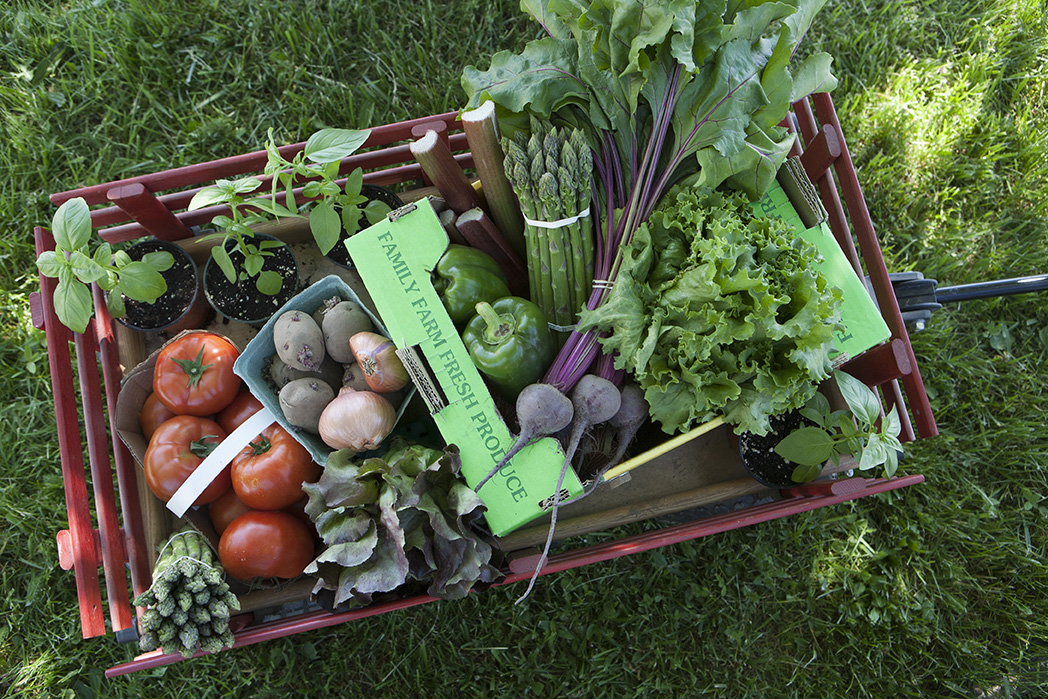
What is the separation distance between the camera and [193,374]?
5.46ft

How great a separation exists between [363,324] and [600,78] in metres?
0.84

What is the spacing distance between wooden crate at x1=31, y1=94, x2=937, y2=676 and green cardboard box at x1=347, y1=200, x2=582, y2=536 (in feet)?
0.64

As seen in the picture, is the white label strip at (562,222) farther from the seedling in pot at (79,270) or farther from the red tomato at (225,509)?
the red tomato at (225,509)

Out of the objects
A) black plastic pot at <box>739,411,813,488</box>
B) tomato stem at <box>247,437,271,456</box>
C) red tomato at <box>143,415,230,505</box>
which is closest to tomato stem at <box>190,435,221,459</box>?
red tomato at <box>143,415,230,505</box>

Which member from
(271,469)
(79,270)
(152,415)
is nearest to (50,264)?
(79,270)

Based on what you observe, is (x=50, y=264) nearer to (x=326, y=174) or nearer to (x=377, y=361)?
(x=326, y=174)

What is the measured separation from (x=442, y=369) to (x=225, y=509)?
74cm

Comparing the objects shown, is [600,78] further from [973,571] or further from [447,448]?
[973,571]

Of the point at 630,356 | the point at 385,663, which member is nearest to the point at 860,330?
the point at 630,356

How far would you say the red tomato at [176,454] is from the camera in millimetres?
1651

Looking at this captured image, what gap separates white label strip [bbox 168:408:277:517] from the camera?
1618 millimetres

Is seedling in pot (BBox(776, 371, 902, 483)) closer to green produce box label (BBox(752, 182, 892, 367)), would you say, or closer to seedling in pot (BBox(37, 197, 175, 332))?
green produce box label (BBox(752, 182, 892, 367))

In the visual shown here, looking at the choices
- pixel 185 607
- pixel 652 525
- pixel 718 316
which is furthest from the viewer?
pixel 652 525

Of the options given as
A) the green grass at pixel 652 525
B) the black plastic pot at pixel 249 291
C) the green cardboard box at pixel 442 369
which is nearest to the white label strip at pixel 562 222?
the green cardboard box at pixel 442 369
